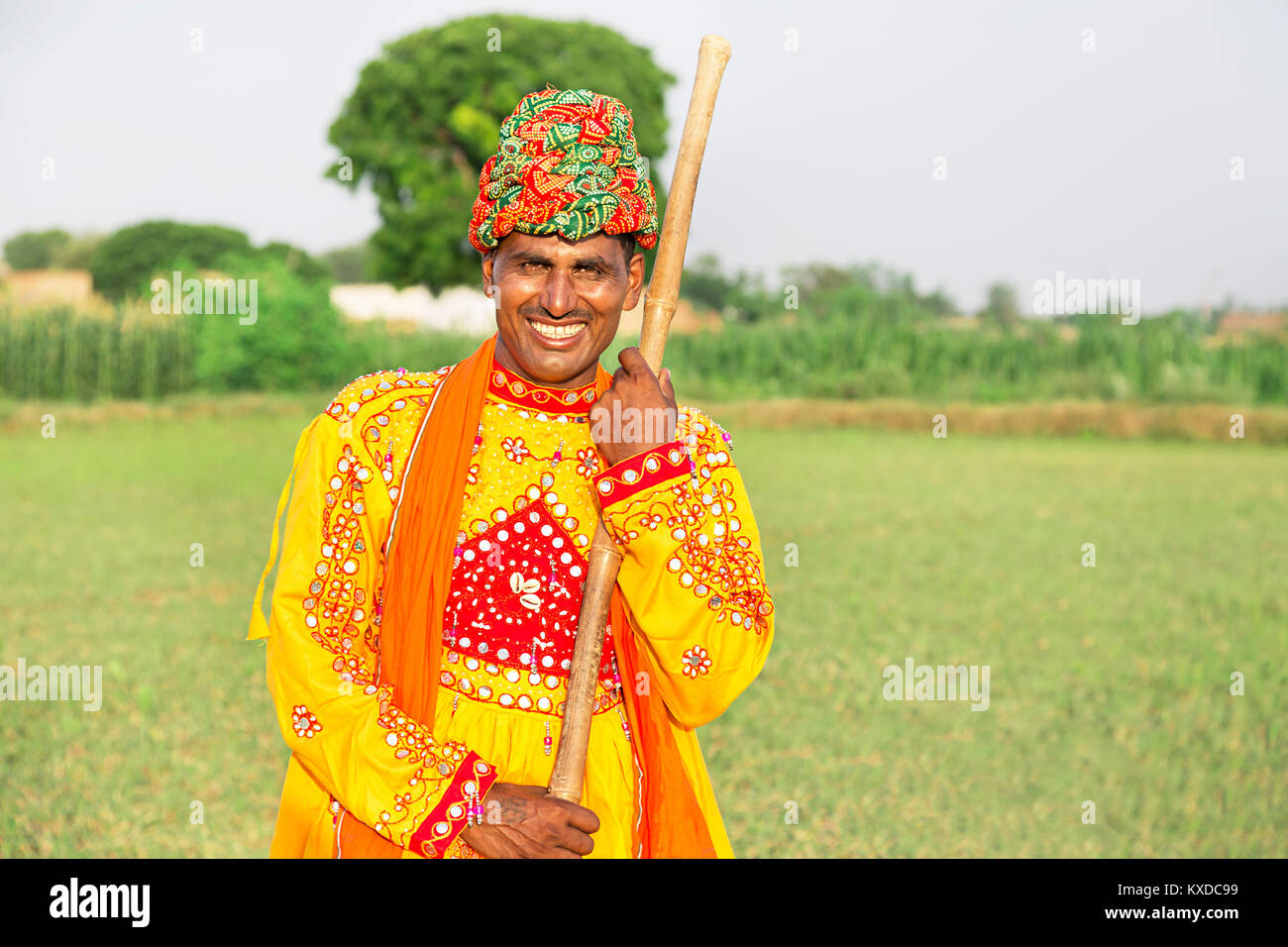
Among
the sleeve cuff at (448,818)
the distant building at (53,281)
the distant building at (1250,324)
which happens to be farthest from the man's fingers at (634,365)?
the distant building at (53,281)

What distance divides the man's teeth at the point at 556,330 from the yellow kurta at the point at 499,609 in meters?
0.15

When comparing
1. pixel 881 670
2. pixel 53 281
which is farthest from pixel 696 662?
pixel 53 281

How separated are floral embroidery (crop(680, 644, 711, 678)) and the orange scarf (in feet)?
0.49

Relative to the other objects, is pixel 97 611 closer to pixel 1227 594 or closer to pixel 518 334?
pixel 518 334

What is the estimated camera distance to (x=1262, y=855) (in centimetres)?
486

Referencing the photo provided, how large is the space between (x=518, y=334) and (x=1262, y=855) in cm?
435

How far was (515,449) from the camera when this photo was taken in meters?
2.19

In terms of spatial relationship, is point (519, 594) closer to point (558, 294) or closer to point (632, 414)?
point (632, 414)

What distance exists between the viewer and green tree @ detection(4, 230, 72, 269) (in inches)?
2248

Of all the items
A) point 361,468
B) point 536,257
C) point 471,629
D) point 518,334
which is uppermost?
point 536,257

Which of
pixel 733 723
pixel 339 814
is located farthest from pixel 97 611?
pixel 339 814

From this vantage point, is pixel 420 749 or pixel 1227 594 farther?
pixel 1227 594

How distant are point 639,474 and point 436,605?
420mm

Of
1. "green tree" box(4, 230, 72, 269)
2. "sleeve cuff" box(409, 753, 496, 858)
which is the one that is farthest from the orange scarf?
"green tree" box(4, 230, 72, 269)
